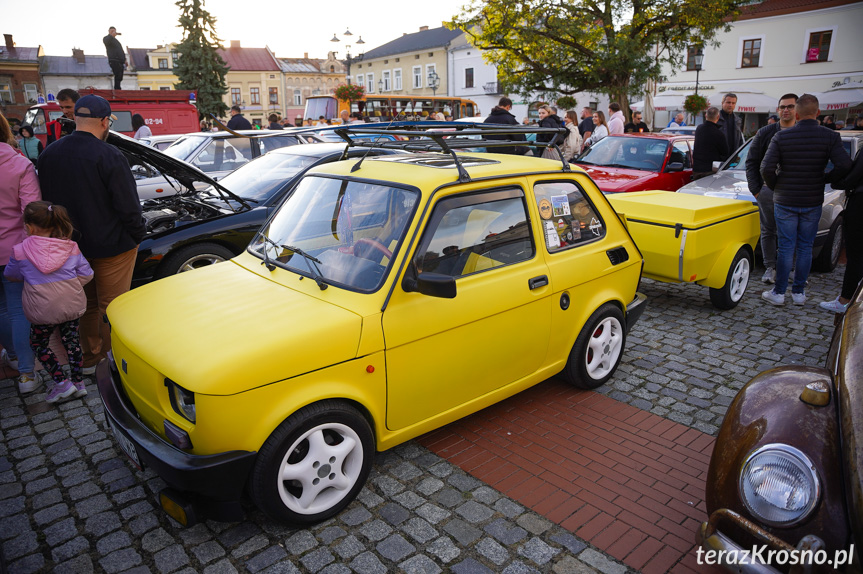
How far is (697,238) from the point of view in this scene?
226 inches

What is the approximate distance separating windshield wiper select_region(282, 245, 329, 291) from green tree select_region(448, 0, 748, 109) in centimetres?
1840

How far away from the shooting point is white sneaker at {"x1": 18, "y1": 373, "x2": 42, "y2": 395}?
473cm

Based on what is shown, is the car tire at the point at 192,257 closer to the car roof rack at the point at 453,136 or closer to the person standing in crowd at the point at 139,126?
the car roof rack at the point at 453,136

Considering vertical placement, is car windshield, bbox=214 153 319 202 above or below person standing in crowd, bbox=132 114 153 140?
below

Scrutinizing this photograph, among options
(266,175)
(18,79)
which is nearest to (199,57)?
(18,79)

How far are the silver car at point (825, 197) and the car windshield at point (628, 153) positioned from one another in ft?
3.44

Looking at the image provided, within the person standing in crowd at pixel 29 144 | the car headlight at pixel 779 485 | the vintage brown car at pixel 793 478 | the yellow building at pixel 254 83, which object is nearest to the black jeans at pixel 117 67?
the person standing in crowd at pixel 29 144

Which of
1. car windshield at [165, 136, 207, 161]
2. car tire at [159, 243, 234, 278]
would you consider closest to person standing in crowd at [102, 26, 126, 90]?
car windshield at [165, 136, 207, 161]

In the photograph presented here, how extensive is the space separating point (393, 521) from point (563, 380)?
2.22 m

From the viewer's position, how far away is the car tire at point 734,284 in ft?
21.0

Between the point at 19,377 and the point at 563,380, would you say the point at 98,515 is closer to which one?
the point at 19,377

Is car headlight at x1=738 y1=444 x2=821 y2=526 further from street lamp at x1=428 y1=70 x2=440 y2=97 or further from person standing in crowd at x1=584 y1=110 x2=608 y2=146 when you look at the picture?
street lamp at x1=428 y1=70 x2=440 y2=97

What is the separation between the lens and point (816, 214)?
250 inches

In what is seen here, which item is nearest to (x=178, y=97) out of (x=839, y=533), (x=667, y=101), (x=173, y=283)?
(x=173, y=283)
